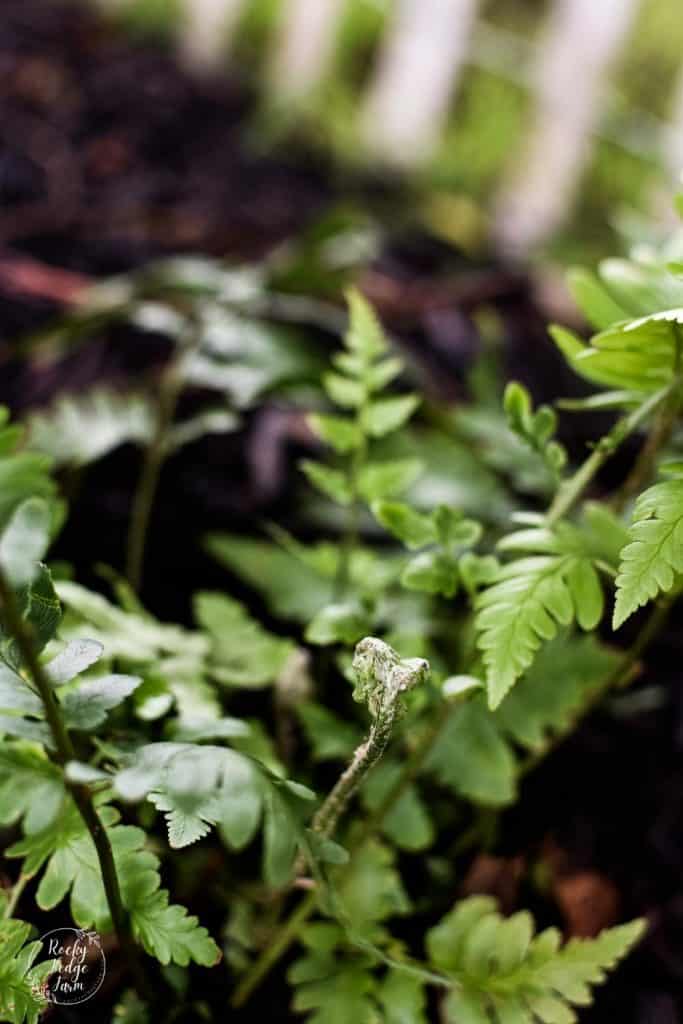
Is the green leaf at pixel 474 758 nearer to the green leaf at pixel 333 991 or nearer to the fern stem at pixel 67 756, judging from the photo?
the green leaf at pixel 333 991

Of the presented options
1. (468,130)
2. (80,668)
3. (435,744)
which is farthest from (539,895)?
(468,130)

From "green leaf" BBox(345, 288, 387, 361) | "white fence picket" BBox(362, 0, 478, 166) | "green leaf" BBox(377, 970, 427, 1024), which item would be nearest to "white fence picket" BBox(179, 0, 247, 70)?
"white fence picket" BBox(362, 0, 478, 166)

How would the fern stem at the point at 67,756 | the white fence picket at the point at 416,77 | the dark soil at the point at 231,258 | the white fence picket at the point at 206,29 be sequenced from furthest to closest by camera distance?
the white fence picket at the point at 206,29 → the white fence picket at the point at 416,77 → the dark soil at the point at 231,258 → the fern stem at the point at 67,756

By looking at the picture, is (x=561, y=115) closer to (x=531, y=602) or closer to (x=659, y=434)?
(x=659, y=434)

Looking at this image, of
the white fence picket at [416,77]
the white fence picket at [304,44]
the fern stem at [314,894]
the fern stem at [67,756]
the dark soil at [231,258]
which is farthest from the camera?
the white fence picket at [304,44]

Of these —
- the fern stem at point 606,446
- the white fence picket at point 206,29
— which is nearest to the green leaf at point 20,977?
the fern stem at point 606,446

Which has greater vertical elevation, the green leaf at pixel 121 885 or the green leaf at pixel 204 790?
the green leaf at pixel 204 790
